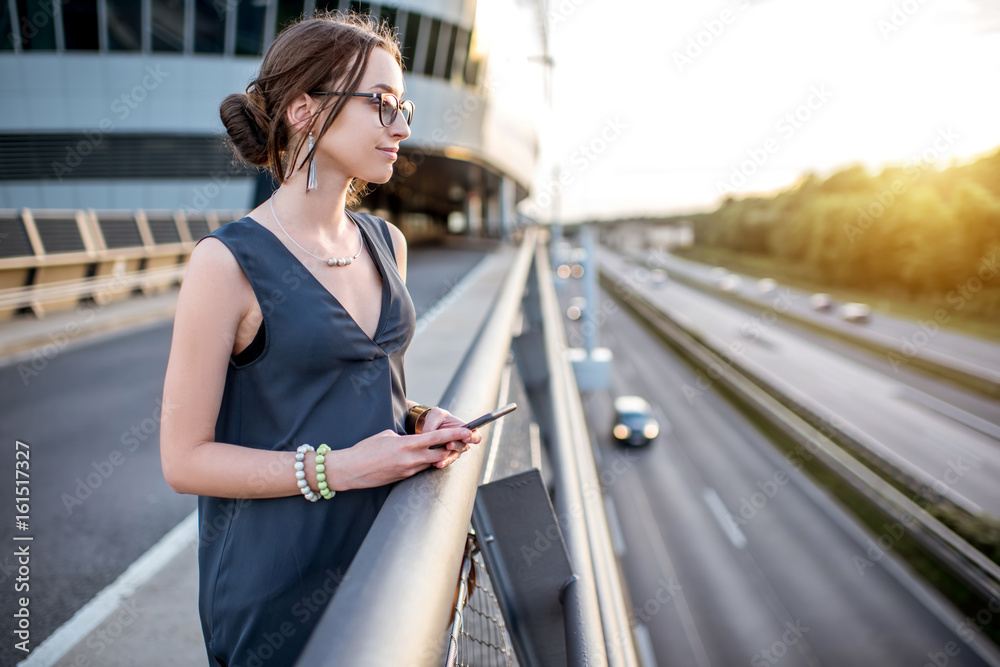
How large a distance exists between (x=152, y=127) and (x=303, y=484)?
26.4 metres

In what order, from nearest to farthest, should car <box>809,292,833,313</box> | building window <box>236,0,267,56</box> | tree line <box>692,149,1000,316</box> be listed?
building window <box>236,0,267,56</box> → tree line <box>692,149,1000,316</box> → car <box>809,292,833,313</box>

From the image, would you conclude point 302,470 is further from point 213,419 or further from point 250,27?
point 250,27

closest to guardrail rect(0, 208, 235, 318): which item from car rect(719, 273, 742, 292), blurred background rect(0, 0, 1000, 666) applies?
blurred background rect(0, 0, 1000, 666)

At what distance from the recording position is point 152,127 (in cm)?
2273

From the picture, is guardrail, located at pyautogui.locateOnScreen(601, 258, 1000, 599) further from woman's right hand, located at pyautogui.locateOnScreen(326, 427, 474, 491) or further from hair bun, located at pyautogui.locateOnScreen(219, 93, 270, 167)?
hair bun, located at pyautogui.locateOnScreen(219, 93, 270, 167)

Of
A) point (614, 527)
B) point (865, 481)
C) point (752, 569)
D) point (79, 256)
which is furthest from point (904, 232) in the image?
point (79, 256)

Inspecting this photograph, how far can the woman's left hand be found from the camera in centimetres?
98

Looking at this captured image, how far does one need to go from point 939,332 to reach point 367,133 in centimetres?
4553

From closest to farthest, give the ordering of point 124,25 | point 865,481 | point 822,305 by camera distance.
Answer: point 865,481
point 124,25
point 822,305

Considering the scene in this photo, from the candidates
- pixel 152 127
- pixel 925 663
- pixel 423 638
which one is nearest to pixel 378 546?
pixel 423 638

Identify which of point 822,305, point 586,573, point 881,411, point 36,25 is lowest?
point 881,411

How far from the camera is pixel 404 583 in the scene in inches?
22.8

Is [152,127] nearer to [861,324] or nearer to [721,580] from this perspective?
[721,580]

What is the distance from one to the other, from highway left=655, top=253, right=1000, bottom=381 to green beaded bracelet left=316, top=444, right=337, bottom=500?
33759 millimetres
